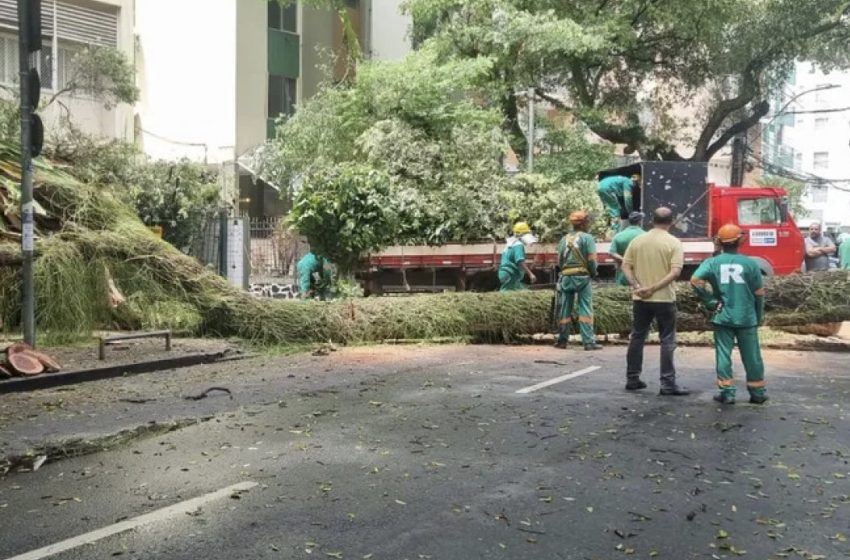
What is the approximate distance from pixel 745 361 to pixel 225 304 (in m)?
8.01

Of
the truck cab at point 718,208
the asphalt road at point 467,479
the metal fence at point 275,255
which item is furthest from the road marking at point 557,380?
the metal fence at point 275,255

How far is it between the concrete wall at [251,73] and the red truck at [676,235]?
12.5 m

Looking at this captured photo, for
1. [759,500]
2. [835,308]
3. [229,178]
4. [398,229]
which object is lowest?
[759,500]

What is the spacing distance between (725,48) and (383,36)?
41.8 feet

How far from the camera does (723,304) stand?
7602mm

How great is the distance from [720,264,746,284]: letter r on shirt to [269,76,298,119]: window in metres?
22.2

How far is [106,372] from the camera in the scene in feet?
32.2

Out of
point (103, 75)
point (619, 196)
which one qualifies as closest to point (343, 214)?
point (619, 196)

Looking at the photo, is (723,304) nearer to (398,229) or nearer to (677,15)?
(398,229)

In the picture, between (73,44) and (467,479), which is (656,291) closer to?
(467,479)

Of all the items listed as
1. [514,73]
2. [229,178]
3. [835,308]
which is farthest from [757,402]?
[229,178]

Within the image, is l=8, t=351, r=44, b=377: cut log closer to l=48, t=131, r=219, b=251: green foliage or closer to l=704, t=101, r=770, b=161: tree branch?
l=48, t=131, r=219, b=251: green foliage

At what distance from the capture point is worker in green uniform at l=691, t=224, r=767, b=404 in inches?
294

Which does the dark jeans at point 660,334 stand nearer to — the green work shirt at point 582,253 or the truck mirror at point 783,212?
the green work shirt at point 582,253
